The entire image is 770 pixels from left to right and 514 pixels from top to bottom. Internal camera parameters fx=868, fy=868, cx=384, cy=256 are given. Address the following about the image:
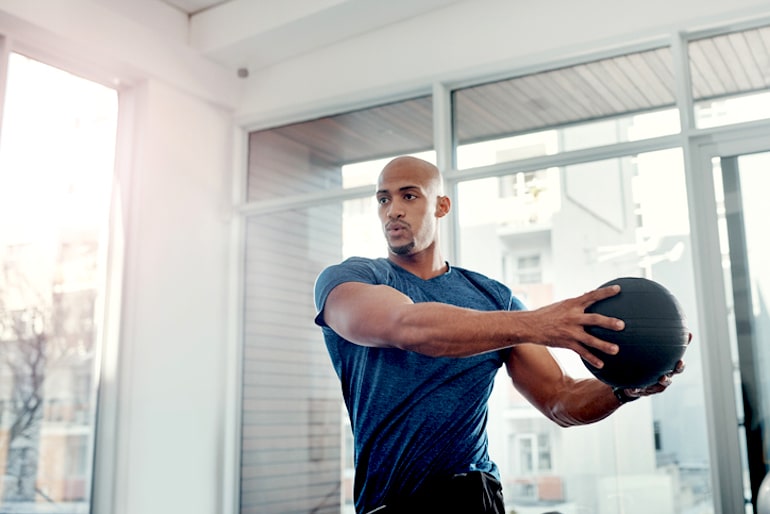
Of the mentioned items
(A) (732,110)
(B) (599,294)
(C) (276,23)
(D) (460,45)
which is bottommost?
(B) (599,294)

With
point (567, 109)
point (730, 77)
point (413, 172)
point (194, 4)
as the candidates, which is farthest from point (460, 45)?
point (413, 172)

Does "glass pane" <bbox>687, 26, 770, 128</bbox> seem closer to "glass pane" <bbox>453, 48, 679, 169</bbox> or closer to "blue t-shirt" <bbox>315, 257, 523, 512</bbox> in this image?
"glass pane" <bbox>453, 48, 679, 169</bbox>

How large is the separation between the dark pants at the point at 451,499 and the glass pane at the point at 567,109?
1.79 m

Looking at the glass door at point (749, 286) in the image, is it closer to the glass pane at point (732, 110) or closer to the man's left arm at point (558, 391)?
the glass pane at point (732, 110)

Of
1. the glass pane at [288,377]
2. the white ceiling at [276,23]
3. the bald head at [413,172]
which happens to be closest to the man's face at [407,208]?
the bald head at [413,172]

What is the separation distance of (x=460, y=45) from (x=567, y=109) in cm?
58

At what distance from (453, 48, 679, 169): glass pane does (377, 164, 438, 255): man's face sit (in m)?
1.20

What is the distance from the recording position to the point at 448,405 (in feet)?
6.79

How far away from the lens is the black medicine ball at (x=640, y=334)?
64.1 inches

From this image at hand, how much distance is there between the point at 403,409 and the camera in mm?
2061

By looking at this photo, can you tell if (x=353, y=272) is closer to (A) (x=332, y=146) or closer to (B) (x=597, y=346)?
(B) (x=597, y=346)

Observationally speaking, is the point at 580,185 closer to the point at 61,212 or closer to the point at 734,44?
the point at 734,44

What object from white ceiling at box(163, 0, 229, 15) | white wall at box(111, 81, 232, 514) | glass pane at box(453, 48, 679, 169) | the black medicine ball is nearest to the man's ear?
the black medicine ball

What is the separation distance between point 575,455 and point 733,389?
626 millimetres
